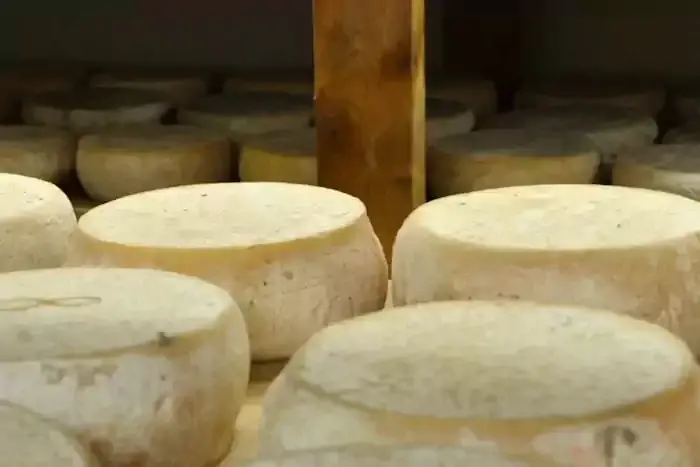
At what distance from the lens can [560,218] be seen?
3.75 feet

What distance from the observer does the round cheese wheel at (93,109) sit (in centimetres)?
196

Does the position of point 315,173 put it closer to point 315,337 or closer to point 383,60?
point 383,60

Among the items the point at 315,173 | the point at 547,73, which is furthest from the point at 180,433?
the point at 547,73

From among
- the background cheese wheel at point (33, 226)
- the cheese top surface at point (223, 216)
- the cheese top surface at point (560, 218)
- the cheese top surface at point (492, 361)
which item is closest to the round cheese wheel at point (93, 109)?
the background cheese wheel at point (33, 226)

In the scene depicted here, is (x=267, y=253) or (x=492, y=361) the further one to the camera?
(x=267, y=253)

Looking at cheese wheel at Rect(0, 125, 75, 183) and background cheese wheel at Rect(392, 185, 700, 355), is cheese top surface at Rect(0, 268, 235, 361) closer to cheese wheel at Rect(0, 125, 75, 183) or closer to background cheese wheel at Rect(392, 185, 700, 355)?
background cheese wheel at Rect(392, 185, 700, 355)

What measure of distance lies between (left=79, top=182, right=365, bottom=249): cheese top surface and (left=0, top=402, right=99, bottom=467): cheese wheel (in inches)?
13.0

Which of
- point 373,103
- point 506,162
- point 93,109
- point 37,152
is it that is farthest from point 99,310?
point 93,109

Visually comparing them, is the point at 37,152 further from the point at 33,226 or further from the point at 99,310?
the point at 99,310

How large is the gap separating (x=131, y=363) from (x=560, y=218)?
1.58 ft

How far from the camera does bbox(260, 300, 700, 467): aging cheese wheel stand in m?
0.74

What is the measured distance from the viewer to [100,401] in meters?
0.84

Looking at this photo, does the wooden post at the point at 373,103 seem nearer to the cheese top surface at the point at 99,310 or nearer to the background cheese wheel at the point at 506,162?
the background cheese wheel at the point at 506,162

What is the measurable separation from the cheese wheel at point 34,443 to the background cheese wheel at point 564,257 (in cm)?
39
